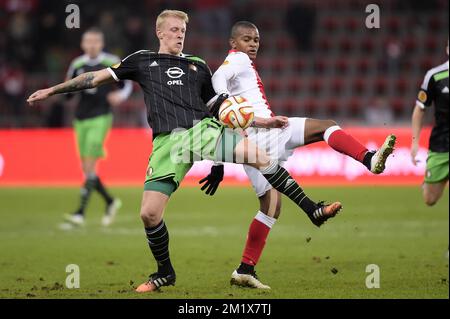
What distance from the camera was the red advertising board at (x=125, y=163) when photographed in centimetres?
1825

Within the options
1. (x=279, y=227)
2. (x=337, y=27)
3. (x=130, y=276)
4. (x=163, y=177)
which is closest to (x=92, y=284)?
(x=130, y=276)

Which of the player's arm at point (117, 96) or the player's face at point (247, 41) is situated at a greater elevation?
the player's face at point (247, 41)

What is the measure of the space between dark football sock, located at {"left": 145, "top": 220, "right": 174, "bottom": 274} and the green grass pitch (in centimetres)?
20

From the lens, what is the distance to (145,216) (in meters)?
7.20

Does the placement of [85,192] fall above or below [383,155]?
below

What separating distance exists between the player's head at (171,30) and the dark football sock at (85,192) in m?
5.82

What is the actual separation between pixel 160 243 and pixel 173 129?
3.05 feet

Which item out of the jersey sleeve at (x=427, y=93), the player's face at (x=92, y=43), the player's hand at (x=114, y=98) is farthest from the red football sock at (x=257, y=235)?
the player's face at (x=92, y=43)

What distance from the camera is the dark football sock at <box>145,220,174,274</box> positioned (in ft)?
24.1

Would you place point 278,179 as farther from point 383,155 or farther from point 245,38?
point 245,38

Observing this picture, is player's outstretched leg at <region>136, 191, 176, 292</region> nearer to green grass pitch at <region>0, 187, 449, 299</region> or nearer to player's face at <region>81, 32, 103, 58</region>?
green grass pitch at <region>0, 187, 449, 299</region>

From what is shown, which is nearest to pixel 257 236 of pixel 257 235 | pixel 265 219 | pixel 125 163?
pixel 257 235

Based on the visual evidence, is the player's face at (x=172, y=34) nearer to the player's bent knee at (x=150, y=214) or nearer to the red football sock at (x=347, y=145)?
the player's bent knee at (x=150, y=214)

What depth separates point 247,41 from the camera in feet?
25.3
